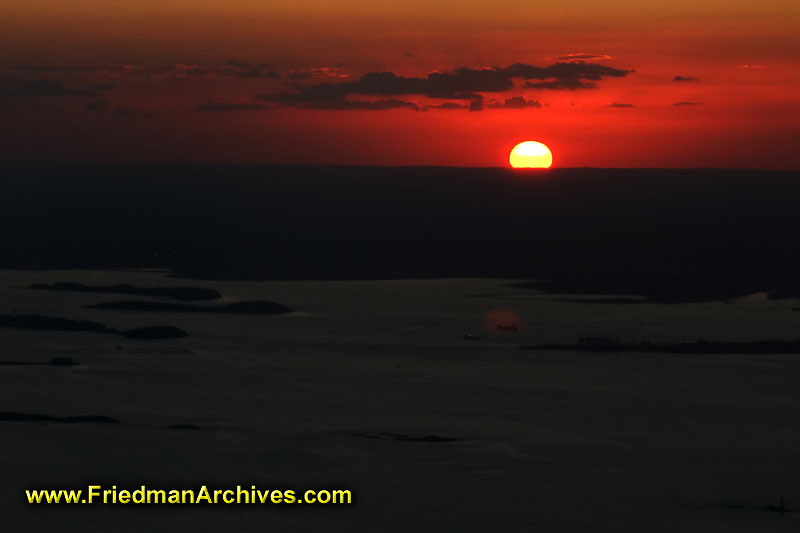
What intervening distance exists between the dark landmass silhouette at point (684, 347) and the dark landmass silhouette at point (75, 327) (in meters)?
16.9

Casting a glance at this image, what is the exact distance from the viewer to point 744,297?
89812 millimetres

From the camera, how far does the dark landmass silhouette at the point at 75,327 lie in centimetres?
7112

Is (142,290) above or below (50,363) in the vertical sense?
above

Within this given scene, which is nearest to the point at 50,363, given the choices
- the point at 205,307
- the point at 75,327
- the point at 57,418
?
the point at 75,327

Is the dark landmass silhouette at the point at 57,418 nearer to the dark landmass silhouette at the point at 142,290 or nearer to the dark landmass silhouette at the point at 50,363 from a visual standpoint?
the dark landmass silhouette at the point at 50,363

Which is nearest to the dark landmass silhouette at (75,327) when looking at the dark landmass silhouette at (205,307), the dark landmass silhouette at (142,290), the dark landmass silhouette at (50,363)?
the dark landmass silhouette at (205,307)

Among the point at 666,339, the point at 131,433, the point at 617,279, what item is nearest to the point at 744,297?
the point at 617,279

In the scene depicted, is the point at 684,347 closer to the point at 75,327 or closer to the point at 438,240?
the point at 75,327

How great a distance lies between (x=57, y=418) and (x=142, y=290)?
140 feet

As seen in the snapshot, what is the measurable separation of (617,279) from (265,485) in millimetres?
63824

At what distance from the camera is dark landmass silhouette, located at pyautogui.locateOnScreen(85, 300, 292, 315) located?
82125 millimetres

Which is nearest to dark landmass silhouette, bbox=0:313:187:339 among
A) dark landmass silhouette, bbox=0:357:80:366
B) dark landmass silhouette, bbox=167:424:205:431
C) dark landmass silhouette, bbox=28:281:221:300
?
dark landmass silhouette, bbox=0:357:80:366

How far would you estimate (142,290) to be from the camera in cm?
9219

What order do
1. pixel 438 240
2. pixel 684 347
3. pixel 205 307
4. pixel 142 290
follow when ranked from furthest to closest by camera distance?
pixel 438 240 < pixel 142 290 < pixel 205 307 < pixel 684 347
